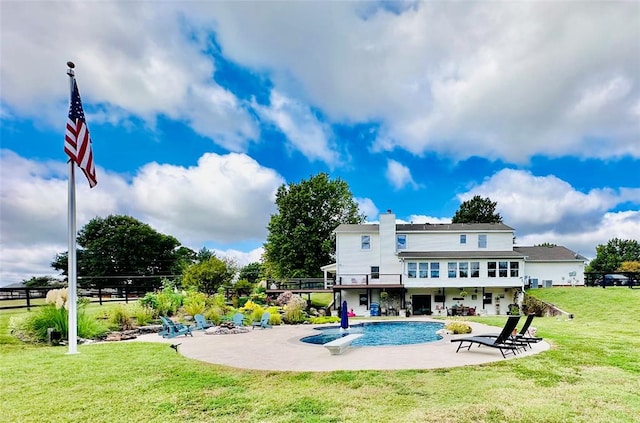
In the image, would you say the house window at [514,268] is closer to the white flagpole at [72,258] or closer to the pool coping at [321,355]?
the pool coping at [321,355]

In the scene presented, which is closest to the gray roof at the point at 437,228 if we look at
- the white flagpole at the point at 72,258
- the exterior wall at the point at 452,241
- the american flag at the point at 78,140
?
the exterior wall at the point at 452,241

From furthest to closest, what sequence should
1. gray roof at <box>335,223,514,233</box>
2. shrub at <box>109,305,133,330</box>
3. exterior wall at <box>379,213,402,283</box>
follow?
gray roof at <box>335,223,514,233</box>
exterior wall at <box>379,213,402,283</box>
shrub at <box>109,305,133,330</box>

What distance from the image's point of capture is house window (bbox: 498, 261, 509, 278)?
29875 mm

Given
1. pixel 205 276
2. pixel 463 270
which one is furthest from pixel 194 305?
pixel 463 270

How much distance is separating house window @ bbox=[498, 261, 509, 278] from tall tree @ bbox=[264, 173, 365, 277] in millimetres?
16850

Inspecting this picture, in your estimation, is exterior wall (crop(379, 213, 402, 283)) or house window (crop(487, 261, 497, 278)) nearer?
house window (crop(487, 261, 497, 278))

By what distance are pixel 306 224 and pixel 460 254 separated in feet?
57.9

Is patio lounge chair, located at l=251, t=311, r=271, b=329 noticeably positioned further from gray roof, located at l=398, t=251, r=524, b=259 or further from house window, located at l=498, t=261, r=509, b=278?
house window, located at l=498, t=261, r=509, b=278

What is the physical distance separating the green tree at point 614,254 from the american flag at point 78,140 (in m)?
76.9

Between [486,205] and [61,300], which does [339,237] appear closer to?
[61,300]

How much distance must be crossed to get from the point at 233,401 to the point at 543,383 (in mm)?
5643

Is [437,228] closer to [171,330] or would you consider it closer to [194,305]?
[194,305]

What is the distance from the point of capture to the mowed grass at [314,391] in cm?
557

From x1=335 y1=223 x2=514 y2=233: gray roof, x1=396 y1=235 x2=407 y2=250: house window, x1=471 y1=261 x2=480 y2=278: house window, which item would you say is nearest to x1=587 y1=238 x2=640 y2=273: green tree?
x1=335 y1=223 x2=514 y2=233: gray roof
